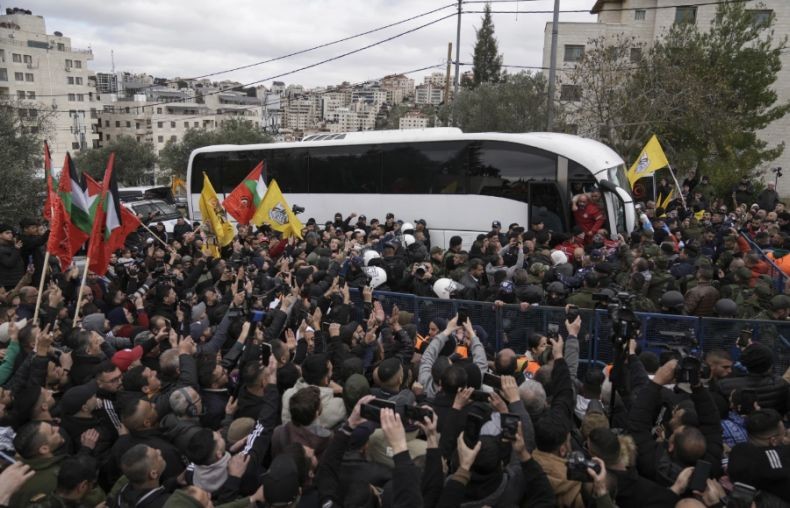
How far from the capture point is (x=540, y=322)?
272 inches

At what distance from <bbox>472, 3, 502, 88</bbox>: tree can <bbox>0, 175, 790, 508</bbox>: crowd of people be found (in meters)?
59.2

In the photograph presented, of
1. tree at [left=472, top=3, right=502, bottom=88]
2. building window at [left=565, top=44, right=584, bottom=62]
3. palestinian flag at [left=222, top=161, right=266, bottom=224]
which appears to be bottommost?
palestinian flag at [left=222, top=161, right=266, bottom=224]

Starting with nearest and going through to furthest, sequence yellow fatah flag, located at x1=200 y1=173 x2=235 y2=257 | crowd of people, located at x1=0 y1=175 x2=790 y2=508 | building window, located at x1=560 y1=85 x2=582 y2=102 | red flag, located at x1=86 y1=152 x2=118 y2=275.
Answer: crowd of people, located at x1=0 y1=175 x2=790 y2=508 < red flag, located at x1=86 y1=152 x2=118 y2=275 < yellow fatah flag, located at x1=200 y1=173 x2=235 y2=257 < building window, located at x1=560 y1=85 x2=582 y2=102

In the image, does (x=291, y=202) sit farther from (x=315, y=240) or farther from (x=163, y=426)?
(x=163, y=426)

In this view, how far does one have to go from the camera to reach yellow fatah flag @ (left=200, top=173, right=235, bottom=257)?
11.1 m

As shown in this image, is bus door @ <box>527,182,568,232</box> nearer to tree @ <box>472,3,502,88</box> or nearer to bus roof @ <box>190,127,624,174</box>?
bus roof @ <box>190,127,624,174</box>

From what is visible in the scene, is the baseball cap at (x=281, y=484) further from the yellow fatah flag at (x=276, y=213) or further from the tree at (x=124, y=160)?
the tree at (x=124, y=160)

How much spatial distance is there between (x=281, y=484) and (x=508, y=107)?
25442 millimetres

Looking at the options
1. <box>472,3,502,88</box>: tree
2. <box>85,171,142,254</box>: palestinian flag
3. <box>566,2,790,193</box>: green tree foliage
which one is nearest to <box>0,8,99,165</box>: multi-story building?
<box>472,3,502,88</box>: tree

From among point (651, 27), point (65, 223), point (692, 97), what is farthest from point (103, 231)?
point (651, 27)

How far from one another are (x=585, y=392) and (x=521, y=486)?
5.27 ft

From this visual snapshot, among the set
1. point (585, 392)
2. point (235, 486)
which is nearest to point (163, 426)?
point (235, 486)

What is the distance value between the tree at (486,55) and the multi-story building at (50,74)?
4598cm

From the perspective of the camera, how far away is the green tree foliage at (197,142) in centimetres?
4722
